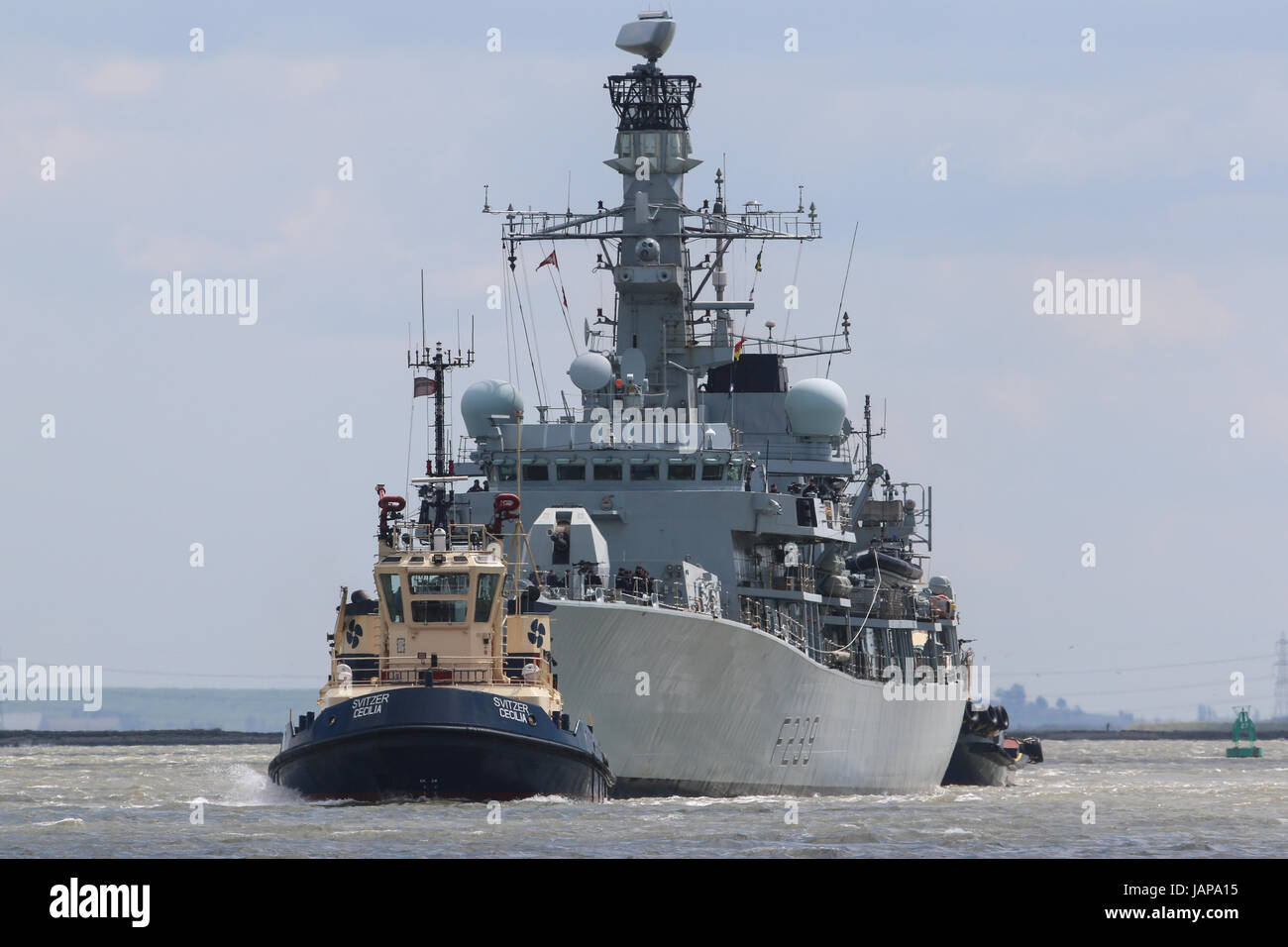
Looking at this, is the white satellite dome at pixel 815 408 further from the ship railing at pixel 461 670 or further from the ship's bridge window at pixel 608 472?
the ship railing at pixel 461 670

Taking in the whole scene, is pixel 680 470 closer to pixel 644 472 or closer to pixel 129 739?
pixel 644 472

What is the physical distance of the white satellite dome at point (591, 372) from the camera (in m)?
51.8

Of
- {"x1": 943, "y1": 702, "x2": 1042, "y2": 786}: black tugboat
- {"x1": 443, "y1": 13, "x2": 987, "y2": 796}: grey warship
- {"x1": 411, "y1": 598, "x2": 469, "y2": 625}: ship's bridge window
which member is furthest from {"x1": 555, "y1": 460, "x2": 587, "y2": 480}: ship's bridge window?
{"x1": 943, "y1": 702, "x2": 1042, "y2": 786}: black tugboat

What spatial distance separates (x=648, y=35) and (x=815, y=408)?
1132cm

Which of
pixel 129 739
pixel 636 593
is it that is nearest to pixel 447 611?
Result: pixel 636 593

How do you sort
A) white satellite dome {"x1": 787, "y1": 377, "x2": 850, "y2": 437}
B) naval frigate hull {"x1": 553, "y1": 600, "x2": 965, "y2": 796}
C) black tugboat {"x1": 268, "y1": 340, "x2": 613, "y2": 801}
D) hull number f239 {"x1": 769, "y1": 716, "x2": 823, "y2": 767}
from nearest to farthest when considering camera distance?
black tugboat {"x1": 268, "y1": 340, "x2": 613, "y2": 801} → naval frigate hull {"x1": 553, "y1": 600, "x2": 965, "y2": 796} → hull number f239 {"x1": 769, "y1": 716, "x2": 823, "y2": 767} → white satellite dome {"x1": 787, "y1": 377, "x2": 850, "y2": 437}

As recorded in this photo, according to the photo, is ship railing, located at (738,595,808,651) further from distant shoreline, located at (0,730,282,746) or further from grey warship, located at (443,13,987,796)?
distant shoreline, located at (0,730,282,746)

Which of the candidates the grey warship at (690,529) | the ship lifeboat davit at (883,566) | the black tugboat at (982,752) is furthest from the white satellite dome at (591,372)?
the black tugboat at (982,752)

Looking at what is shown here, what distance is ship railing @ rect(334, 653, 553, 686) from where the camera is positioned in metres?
39.1

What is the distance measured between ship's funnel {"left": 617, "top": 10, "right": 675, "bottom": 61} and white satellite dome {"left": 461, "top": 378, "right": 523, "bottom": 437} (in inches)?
358

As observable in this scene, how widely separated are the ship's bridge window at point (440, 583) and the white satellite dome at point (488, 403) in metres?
14.3

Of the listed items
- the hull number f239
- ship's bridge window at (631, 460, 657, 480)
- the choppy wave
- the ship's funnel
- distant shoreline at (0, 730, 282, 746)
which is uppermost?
the ship's funnel
